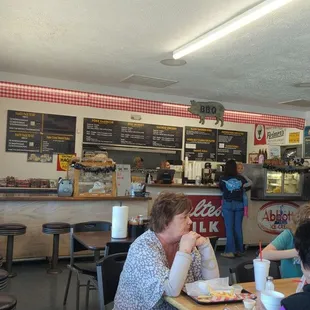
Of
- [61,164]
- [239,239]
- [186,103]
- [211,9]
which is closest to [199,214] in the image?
[239,239]

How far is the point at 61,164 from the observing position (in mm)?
8125

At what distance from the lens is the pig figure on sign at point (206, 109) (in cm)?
722

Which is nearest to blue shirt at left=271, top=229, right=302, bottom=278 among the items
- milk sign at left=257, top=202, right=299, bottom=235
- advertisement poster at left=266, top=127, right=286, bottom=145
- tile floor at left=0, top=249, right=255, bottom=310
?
tile floor at left=0, top=249, right=255, bottom=310

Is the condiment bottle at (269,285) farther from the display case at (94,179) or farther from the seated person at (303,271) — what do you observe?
the display case at (94,179)

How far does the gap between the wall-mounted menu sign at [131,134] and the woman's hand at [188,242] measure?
21.4 feet

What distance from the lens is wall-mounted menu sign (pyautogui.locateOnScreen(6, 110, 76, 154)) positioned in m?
7.73

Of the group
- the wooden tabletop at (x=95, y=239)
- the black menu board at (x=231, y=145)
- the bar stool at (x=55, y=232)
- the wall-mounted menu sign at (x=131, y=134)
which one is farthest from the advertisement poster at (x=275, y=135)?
the wooden tabletop at (x=95, y=239)

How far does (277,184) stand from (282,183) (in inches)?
4.2

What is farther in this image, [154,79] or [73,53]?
[154,79]

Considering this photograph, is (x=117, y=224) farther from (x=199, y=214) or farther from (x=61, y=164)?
(x=61, y=164)

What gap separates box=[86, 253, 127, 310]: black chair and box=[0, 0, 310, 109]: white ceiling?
2126 millimetres

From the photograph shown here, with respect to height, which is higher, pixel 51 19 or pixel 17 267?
pixel 51 19

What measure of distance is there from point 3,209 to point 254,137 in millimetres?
7219

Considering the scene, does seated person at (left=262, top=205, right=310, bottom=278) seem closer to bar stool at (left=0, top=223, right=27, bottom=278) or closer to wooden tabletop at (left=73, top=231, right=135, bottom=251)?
wooden tabletop at (left=73, top=231, right=135, bottom=251)
